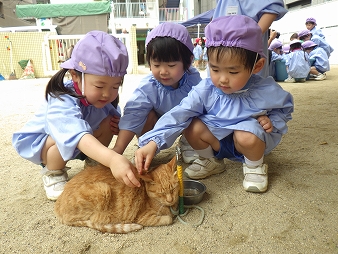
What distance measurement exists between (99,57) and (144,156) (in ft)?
2.25

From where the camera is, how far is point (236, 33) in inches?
64.5

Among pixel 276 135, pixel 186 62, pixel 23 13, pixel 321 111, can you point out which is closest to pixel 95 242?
pixel 276 135

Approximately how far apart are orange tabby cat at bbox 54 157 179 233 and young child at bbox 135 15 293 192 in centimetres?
15

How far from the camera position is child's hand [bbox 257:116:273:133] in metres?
1.85

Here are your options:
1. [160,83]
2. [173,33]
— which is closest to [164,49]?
[173,33]

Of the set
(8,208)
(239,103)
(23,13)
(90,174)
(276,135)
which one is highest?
(23,13)

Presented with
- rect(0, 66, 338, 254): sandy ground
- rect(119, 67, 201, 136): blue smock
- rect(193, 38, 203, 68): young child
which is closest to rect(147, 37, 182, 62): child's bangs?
rect(119, 67, 201, 136): blue smock

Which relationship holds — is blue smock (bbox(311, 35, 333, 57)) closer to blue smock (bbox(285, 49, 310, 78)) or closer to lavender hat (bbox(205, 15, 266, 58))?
blue smock (bbox(285, 49, 310, 78))

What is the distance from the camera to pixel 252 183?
1.87 m

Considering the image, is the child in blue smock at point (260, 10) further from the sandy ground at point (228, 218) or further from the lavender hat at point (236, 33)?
the sandy ground at point (228, 218)

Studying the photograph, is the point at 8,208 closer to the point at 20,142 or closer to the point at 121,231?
the point at 20,142

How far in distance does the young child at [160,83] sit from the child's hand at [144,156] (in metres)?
0.47

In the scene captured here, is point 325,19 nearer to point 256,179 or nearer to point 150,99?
point 150,99

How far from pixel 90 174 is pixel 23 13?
14.8m
